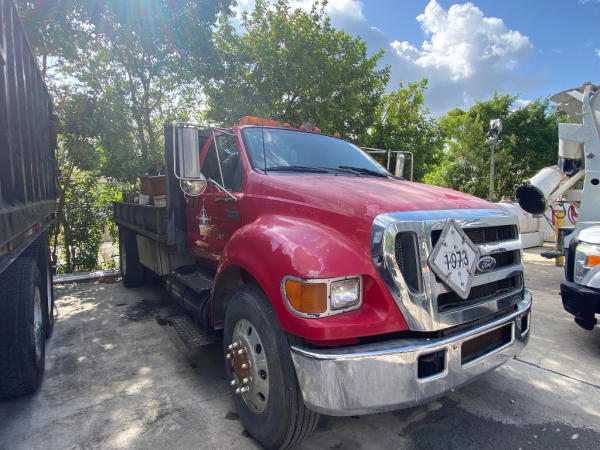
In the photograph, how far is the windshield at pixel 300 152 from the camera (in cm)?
311

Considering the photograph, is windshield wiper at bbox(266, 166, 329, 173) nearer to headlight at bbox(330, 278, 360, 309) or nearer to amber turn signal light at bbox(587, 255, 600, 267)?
headlight at bbox(330, 278, 360, 309)

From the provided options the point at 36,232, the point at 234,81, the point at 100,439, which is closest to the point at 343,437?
the point at 100,439

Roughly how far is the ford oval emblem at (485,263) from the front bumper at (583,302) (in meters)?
1.80

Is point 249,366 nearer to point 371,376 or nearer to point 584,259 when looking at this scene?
point 371,376

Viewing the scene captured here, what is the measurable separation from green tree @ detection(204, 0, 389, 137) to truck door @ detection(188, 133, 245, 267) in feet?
24.0

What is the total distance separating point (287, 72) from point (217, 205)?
8.88m

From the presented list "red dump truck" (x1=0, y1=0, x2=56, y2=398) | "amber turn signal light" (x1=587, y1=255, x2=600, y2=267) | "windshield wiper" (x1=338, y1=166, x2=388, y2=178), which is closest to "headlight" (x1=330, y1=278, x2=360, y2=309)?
"windshield wiper" (x1=338, y1=166, x2=388, y2=178)

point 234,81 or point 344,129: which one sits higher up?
point 234,81

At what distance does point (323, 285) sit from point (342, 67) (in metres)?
11.2

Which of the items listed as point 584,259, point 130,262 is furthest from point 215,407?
point 130,262

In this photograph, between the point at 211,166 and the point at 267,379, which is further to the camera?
the point at 211,166

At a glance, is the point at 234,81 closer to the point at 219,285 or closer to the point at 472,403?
the point at 219,285

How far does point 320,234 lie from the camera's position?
7.20 feet

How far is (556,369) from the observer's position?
3412 millimetres
